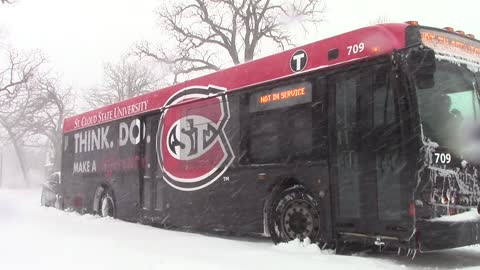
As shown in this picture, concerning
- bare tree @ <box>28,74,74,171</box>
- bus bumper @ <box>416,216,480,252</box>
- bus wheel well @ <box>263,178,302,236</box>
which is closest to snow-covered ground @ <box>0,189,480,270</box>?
bus wheel well @ <box>263,178,302,236</box>

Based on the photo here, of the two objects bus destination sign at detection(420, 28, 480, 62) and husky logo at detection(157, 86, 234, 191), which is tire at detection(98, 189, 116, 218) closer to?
husky logo at detection(157, 86, 234, 191)

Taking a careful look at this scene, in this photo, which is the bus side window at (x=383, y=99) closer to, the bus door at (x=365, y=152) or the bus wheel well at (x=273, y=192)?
the bus door at (x=365, y=152)

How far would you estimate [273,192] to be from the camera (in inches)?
336

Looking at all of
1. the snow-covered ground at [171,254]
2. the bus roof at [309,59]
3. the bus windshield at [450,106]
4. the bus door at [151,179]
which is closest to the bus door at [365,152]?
the bus roof at [309,59]

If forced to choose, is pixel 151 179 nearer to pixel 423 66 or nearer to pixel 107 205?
pixel 107 205

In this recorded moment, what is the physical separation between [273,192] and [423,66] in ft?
10.4

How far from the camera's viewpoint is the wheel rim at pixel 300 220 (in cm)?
788

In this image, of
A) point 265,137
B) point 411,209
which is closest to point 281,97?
point 265,137

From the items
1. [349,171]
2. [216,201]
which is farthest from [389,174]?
[216,201]

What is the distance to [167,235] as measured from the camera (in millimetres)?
10445

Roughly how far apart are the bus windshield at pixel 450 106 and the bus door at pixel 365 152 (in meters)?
0.40

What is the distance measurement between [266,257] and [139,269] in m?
1.79

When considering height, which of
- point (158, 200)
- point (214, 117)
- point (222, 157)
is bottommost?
point (158, 200)

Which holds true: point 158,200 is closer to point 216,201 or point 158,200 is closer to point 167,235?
point 167,235
